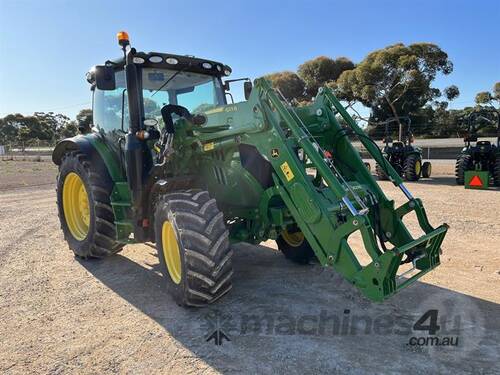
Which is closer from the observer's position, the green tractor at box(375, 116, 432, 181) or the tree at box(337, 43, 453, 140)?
the green tractor at box(375, 116, 432, 181)

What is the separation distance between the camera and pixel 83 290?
4766mm

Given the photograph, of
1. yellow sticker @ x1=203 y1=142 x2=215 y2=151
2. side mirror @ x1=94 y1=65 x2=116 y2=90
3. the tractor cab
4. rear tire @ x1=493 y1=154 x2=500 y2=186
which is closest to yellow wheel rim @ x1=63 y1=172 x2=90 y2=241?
the tractor cab

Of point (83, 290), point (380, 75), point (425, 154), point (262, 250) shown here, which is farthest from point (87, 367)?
point (380, 75)

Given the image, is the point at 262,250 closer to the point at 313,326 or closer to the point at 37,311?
the point at 313,326

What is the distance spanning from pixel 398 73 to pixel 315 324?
26.9 m

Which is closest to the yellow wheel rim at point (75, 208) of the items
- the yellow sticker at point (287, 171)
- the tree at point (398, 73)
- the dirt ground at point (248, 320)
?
the dirt ground at point (248, 320)

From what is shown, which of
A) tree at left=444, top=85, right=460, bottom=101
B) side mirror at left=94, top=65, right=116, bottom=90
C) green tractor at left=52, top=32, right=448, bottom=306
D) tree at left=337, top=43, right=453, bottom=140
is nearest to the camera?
green tractor at left=52, top=32, right=448, bottom=306

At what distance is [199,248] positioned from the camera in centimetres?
374

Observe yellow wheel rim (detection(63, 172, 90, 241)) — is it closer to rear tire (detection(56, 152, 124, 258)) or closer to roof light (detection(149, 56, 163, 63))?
rear tire (detection(56, 152, 124, 258))

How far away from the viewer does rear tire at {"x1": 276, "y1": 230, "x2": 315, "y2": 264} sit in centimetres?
525

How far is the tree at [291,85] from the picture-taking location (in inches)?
1463

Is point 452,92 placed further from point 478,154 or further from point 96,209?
point 96,209

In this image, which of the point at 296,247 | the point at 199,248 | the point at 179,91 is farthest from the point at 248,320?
the point at 179,91

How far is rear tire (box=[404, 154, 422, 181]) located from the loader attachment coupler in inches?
455
